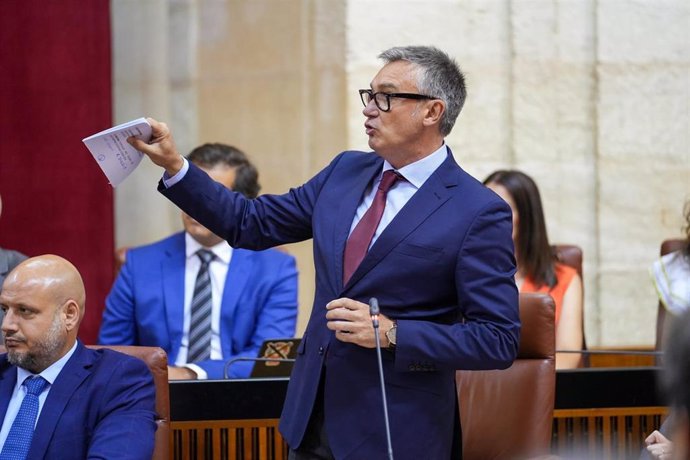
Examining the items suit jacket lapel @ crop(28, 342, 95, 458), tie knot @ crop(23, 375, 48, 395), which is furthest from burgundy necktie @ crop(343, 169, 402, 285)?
tie knot @ crop(23, 375, 48, 395)

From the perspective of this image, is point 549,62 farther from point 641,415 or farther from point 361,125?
point 641,415

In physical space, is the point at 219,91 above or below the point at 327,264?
above

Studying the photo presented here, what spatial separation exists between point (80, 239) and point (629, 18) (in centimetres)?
276

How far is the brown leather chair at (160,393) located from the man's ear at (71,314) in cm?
12

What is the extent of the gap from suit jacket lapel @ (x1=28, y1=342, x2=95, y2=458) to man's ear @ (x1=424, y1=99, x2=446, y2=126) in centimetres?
109

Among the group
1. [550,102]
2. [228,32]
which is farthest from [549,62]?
[228,32]

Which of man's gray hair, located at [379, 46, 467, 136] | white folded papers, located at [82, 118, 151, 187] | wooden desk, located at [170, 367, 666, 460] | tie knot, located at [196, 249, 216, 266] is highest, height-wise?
man's gray hair, located at [379, 46, 467, 136]

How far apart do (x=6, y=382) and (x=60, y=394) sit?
0.19m

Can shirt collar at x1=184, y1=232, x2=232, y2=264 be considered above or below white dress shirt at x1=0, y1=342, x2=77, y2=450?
above

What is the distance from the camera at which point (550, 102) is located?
550cm

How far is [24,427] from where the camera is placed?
2.91 metres

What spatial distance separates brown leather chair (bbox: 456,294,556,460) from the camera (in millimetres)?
3277

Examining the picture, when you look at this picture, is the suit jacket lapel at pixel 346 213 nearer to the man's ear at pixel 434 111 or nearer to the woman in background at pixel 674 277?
the man's ear at pixel 434 111

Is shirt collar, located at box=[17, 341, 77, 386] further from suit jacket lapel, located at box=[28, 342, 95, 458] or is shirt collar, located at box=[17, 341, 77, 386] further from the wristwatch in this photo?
the wristwatch
